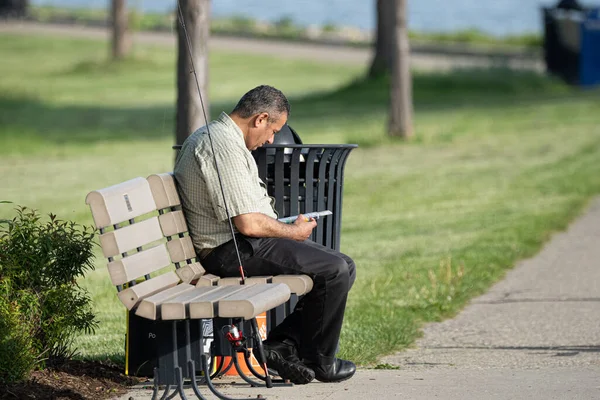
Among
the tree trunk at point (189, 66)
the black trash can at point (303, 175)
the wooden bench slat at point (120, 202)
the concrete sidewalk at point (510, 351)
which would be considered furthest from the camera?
the tree trunk at point (189, 66)

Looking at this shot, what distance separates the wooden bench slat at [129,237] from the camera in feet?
17.8

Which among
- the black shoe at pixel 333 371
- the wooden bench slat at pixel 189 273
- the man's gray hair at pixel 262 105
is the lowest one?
the black shoe at pixel 333 371

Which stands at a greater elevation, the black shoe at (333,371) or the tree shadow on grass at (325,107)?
the black shoe at (333,371)

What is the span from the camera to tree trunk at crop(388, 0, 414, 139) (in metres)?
20.9

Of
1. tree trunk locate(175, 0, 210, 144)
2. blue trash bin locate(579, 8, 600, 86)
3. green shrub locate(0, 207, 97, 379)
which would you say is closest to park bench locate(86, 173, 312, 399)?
green shrub locate(0, 207, 97, 379)

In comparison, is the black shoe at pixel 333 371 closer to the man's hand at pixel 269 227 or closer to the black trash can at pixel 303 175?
the man's hand at pixel 269 227

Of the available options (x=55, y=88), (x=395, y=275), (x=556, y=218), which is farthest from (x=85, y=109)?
(x=395, y=275)

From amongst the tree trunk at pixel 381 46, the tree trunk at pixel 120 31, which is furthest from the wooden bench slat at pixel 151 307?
the tree trunk at pixel 120 31

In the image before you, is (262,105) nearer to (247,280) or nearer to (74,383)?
(247,280)

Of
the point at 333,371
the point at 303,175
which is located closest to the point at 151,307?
the point at 333,371

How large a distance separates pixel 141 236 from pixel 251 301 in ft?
2.63

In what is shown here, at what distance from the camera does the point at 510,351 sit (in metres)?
7.29

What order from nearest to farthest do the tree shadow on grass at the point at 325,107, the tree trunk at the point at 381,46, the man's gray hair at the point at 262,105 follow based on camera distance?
the man's gray hair at the point at 262,105 < the tree shadow on grass at the point at 325,107 < the tree trunk at the point at 381,46

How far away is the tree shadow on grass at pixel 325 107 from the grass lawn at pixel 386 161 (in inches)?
3.0
